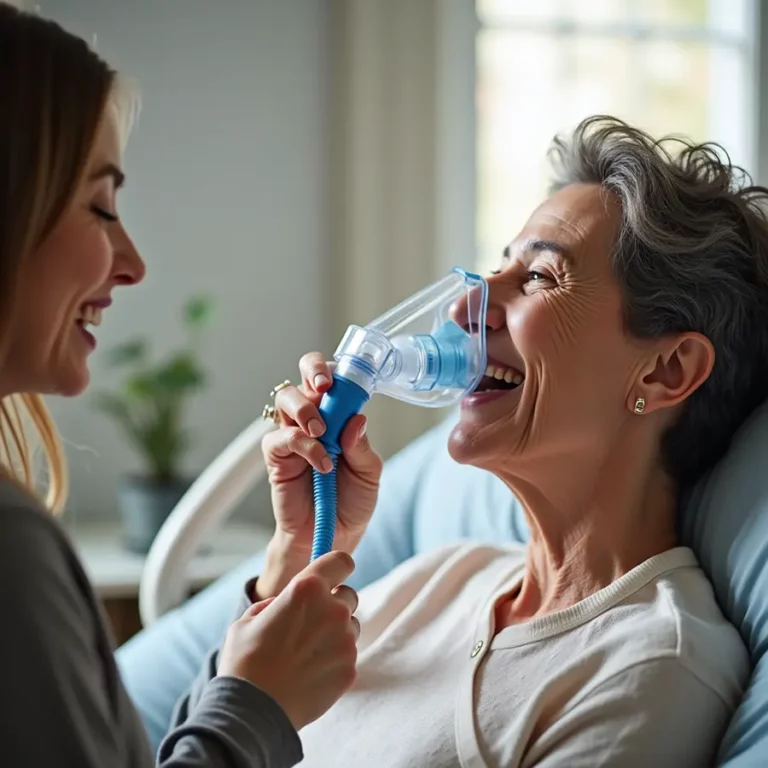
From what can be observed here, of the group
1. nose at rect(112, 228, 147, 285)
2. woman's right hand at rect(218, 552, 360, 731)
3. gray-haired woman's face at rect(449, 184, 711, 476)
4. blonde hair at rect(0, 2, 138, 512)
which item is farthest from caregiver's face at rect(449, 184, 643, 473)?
blonde hair at rect(0, 2, 138, 512)

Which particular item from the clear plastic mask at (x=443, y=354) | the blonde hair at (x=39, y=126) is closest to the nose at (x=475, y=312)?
the clear plastic mask at (x=443, y=354)

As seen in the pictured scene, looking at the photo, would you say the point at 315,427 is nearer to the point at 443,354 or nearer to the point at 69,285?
the point at 443,354

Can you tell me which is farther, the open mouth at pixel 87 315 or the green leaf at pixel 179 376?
the green leaf at pixel 179 376

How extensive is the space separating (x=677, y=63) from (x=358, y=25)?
0.95 m

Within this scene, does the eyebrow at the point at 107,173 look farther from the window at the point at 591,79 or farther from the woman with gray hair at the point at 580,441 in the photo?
the window at the point at 591,79

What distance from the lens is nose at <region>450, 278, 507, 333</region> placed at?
142 centimetres

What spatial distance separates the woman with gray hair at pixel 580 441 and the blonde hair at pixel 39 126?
1.50 ft

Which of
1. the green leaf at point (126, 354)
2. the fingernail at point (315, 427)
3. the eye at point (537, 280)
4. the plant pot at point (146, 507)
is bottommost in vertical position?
the plant pot at point (146, 507)

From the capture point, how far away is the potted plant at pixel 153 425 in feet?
7.59

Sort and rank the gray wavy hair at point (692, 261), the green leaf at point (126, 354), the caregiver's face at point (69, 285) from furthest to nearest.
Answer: the green leaf at point (126, 354), the gray wavy hair at point (692, 261), the caregiver's face at point (69, 285)

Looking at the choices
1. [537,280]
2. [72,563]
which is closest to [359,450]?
[537,280]

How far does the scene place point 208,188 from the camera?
2598 millimetres

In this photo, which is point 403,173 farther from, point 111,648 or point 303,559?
point 111,648

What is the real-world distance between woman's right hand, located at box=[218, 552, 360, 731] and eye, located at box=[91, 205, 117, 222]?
1.23 ft
